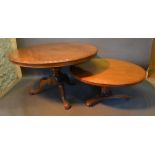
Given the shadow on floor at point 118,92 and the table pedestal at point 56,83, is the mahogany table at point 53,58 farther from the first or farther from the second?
the shadow on floor at point 118,92

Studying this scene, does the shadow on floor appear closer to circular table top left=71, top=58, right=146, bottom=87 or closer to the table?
the table

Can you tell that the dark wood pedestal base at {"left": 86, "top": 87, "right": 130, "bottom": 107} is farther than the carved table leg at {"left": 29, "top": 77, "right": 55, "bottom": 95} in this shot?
No

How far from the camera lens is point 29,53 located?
1854 millimetres

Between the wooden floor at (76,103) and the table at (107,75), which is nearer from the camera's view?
the table at (107,75)

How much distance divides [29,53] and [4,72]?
1.61 ft

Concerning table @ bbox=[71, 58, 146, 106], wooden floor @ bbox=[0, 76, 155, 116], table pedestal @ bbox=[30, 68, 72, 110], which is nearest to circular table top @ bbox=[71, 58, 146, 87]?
table @ bbox=[71, 58, 146, 106]

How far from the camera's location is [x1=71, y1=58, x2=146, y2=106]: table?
1622 millimetres

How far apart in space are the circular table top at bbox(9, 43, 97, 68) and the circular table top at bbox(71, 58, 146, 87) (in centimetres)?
19

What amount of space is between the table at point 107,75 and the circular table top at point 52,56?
19cm

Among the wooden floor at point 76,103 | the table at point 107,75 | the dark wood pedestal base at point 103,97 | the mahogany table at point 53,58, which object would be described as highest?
the mahogany table at point 53,58

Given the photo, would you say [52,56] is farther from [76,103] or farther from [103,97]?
[103,97]

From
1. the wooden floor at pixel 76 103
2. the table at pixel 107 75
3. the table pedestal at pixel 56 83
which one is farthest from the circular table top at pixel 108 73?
the wooden floor at pixel 76 103

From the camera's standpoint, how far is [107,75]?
1737 mm

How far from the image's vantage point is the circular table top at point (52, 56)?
1560 mm
